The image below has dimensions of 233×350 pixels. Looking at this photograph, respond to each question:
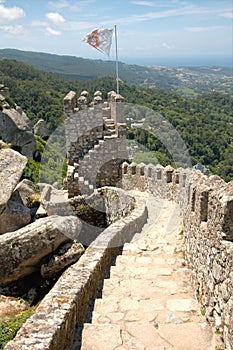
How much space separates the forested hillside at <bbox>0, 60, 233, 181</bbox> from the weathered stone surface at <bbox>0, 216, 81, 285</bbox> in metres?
20.3

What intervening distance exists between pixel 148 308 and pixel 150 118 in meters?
34.5

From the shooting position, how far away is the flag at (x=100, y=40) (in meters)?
13.0

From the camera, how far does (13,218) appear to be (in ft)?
31.4

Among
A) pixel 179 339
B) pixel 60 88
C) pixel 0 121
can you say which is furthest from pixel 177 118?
pixel 179 339

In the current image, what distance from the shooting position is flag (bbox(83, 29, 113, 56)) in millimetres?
12977

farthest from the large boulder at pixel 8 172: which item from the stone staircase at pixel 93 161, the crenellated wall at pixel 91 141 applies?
the stone staircase at pixel 93 161

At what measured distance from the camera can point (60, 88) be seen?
54.6m

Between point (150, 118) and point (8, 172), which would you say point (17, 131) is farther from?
point (150, 118)

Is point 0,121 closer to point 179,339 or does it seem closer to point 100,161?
point 100,161

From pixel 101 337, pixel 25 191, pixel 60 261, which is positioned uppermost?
pixel 101 337

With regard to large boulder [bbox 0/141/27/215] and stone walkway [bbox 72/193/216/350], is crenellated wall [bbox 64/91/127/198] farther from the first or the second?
stone walkway [bbox 72/193/216/350]

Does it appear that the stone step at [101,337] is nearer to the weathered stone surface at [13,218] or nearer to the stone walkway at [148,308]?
the stone walkway at [148,308]

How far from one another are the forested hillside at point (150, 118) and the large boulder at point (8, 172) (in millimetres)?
18452

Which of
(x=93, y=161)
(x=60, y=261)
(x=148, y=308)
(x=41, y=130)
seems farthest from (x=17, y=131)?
(x=148, y=308)
